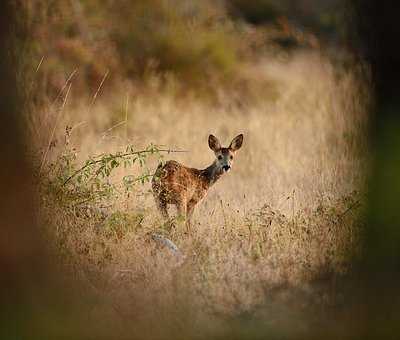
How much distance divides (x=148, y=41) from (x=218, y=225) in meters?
10.8

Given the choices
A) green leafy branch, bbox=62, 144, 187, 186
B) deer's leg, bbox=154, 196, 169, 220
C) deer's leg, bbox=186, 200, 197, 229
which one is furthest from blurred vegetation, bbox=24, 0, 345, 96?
green leafy branch, bbox=62, 144, 187, 186

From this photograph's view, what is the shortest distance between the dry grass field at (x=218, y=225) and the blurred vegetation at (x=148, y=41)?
2567mm

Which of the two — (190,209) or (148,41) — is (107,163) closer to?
(190,209)

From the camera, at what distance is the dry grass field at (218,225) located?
64.7 inches

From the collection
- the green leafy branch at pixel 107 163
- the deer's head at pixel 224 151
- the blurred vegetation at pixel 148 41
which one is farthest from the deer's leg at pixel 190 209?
the blurred vegetation at pixel 148 41

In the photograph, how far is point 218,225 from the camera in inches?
186

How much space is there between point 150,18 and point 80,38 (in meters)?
1.62

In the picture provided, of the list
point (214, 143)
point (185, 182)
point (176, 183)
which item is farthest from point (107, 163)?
point (214, 143)

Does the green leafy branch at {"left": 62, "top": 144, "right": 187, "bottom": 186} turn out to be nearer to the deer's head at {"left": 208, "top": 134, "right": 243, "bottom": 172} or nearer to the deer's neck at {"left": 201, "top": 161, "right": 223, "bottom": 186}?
the deer's head at {"left": 208, "top": 134, "right": 243, "bottom": 172}

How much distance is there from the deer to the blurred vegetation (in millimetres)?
6290

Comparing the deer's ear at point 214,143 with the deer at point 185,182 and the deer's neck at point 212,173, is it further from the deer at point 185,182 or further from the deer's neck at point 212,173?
the deer's neck at point 212,173

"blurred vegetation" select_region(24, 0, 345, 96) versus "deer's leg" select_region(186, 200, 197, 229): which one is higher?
"blurred vegetation" select_region(24, 0, 345, 96)

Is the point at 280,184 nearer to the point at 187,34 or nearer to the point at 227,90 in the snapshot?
the point at 227,90

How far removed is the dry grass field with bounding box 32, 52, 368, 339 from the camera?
1643 mm
